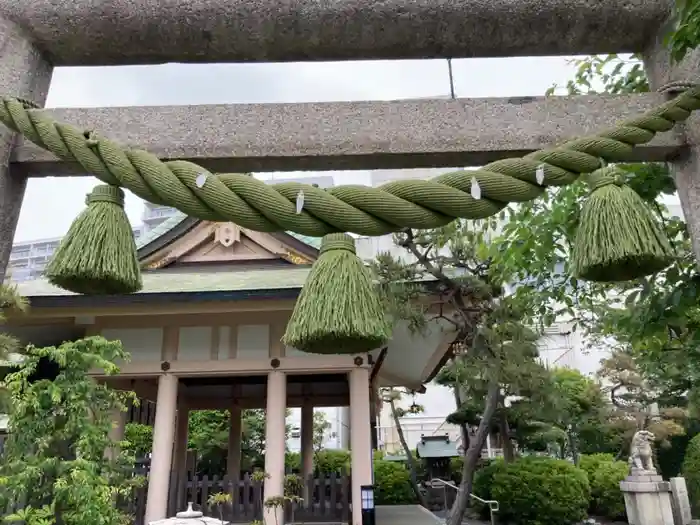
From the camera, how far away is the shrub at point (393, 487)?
1537 cm

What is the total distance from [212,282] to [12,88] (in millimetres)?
4608

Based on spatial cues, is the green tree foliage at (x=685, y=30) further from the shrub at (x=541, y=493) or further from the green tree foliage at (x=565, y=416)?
the shrub at (x=541, y=493)

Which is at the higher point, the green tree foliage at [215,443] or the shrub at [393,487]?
the green tree foliage at [215,443]

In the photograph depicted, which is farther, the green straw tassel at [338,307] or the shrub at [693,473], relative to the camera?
the shrub at [693,473]

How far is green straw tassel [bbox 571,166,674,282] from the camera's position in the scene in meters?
1.33

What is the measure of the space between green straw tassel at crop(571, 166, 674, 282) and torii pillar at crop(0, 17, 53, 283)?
1765 mm

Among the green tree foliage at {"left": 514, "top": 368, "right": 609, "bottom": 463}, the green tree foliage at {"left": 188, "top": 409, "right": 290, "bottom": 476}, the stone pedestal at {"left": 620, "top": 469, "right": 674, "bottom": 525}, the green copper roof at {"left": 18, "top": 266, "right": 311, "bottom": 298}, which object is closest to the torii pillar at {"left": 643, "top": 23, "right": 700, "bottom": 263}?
the green copper roof at {"left": 18, "top": 266, "right": 311, "bottom": 298}

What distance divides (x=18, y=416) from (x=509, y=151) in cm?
406

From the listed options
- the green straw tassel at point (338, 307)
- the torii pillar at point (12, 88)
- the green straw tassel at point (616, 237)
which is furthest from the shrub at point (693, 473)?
the torii pillar at point (12, 88)

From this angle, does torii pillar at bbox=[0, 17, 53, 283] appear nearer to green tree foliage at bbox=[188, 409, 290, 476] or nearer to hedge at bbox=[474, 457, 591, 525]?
hedge at bbox=[474, 457, 591, 525]

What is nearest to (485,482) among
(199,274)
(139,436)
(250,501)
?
(250,501)

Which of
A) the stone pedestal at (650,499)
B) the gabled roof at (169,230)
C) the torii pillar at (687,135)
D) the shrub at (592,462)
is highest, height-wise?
the gabled roof at (169,230)

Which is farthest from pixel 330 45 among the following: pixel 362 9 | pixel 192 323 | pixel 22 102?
pixel 192 323

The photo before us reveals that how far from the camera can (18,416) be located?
4008 mm
